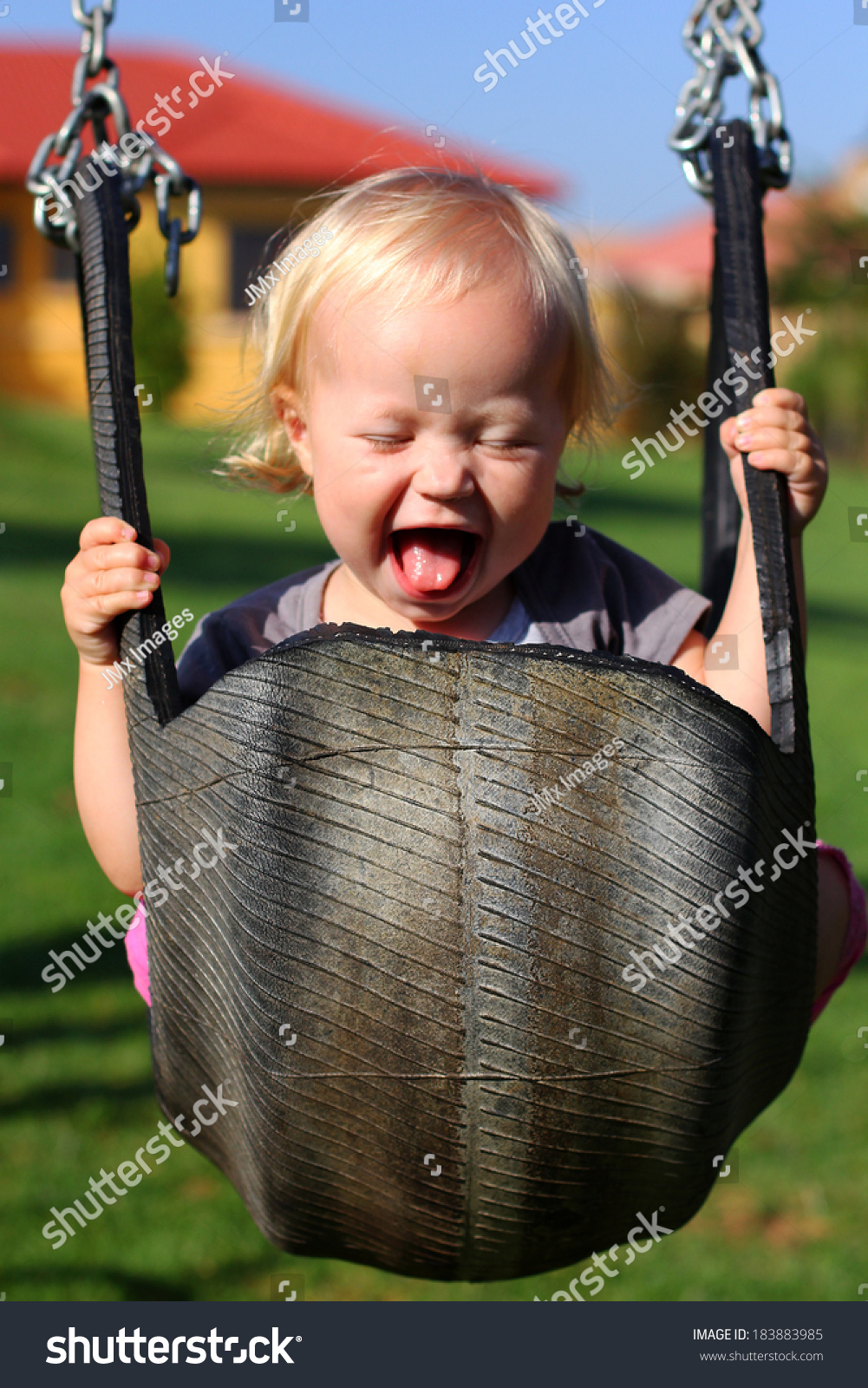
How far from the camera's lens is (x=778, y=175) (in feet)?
5.29

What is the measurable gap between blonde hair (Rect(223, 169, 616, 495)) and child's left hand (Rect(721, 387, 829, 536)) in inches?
7.5

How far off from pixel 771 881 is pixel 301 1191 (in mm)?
478

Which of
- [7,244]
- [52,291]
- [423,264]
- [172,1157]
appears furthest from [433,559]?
[52,291]

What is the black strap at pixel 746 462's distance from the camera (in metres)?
1.21

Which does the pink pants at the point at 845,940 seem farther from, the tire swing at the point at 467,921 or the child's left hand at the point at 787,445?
the child's left hand at the point at 787,445

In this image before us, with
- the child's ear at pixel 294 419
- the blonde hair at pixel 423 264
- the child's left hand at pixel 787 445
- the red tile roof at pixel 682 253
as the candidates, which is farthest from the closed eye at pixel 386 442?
the red tile roof at pixel 682 253

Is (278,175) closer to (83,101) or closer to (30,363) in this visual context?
(30,363)

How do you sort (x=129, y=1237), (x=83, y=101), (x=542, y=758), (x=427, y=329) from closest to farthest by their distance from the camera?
(x=542, y=758)
(x=427, y=329)
(x=83, y=101)
(x=129, y=1237)

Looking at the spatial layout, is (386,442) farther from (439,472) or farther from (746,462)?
(746,462)

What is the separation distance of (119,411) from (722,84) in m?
0.85

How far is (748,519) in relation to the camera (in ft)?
4.68

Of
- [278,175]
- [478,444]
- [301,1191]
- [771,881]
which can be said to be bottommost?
[301,1191]
